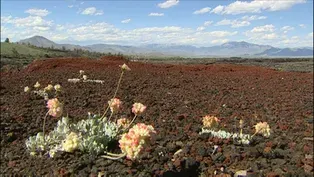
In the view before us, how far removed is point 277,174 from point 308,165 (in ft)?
1.97

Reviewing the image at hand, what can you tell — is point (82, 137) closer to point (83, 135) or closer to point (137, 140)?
point (83, 135)

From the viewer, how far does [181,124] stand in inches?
209

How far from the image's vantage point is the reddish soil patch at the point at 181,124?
3543 mm

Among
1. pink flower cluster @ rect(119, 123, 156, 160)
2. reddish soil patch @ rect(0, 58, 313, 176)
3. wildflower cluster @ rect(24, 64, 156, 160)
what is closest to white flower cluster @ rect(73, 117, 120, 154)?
wildflower cluster @ rect(24, 64, 156, 160)

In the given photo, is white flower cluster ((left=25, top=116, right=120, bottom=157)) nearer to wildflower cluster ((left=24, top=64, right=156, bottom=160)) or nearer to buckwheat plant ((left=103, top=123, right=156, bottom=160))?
wildflower cluster ((left=24, top=64, right=156, bottom=160))

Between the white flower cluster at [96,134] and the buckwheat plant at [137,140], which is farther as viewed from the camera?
the white flower cluster at [96,134]

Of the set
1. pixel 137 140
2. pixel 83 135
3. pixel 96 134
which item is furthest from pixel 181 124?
pixel 137 140

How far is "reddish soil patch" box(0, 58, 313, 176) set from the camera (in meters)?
3.54

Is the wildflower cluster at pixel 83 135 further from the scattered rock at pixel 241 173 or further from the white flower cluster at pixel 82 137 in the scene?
the scattered rock at pixel 241 173

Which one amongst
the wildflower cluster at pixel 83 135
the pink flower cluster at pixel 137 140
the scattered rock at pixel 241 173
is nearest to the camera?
the pink flower cluster at pixel 137 140

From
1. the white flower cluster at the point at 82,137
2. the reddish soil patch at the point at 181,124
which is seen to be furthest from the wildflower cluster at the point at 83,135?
the reddish soil patch at the point at 181,124

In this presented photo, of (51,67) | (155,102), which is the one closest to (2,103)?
(155,102)

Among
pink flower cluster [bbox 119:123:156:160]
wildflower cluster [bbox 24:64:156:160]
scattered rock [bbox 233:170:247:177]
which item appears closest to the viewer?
pink flower cluster [bbox 119:123:156:160]

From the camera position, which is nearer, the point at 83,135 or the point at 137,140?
the point at 137,140
